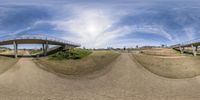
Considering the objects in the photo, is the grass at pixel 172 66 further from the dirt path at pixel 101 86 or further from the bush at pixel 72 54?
the bush at pixel 72 54

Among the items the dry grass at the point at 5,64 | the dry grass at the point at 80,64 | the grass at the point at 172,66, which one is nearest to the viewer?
the grass at the point at 172,66

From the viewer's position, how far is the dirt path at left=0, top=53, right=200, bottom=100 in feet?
93.4

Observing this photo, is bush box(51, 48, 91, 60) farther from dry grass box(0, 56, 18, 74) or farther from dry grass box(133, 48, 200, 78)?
dry grass box(133, 48, 200, 78)

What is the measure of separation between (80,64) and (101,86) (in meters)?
13.6

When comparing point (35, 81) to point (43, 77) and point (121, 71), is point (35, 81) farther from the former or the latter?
point (121, 71)

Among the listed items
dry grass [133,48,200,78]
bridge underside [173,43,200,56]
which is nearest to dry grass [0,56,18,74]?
dry grass [133,48,200,78]

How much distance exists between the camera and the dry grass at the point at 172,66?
40.8 metres

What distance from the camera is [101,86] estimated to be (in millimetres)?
32781

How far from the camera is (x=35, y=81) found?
35031 millimetres

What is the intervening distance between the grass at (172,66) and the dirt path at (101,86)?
226cm

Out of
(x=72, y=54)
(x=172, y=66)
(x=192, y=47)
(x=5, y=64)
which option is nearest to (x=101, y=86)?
(x=172, y=66)

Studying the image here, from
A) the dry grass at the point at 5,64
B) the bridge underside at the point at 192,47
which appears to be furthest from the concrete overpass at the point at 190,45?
the dry grass at the point at 5,64

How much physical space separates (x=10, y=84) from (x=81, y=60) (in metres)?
17.1

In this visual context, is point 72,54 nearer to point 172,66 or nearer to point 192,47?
point 172,66
